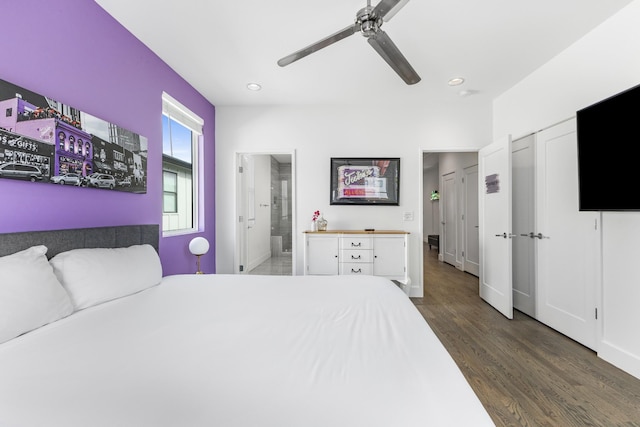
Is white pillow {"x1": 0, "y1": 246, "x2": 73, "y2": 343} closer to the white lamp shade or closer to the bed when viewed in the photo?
the bed

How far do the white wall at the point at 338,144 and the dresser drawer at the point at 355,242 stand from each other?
1.29ft

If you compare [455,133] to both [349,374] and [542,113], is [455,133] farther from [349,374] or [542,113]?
[349,374]

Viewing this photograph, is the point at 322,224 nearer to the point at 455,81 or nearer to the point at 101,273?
the point at 455,81

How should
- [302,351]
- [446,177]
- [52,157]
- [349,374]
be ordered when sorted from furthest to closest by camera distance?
[446,177] < [52,157] < [302,351] < [349,374]

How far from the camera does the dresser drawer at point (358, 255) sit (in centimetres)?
341

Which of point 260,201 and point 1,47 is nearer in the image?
point 1,47

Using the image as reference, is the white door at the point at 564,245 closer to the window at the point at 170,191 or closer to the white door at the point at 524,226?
the white door at the point at 524,226

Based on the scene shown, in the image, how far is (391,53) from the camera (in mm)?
1918

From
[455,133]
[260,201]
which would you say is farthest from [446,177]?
[260,201]

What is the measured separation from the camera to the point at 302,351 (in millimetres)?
971

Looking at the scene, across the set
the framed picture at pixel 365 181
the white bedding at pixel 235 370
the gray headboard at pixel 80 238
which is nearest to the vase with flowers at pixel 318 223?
the framed picture at pixel 365 181

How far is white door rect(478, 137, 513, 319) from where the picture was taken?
9.55 ft

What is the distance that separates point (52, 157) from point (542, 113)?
4.09 metres

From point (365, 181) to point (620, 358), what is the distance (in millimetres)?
2800
